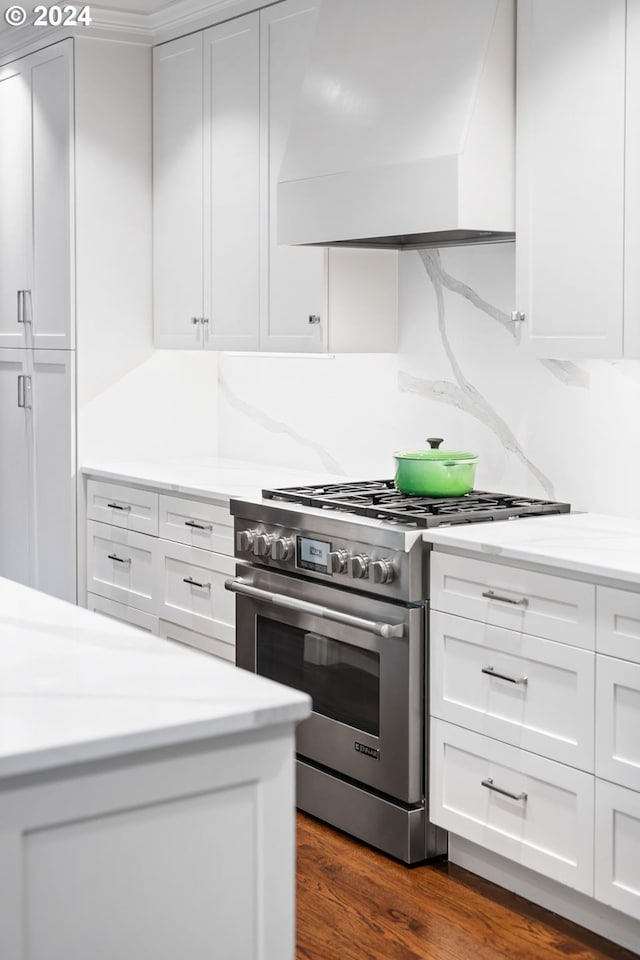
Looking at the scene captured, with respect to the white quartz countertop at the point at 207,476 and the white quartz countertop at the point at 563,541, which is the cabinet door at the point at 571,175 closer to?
the white quartz countertop at the point at 563,541

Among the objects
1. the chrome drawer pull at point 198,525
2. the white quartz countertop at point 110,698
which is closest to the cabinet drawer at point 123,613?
the chrome drawer pull at point 198,525

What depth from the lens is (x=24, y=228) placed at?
5.09 m

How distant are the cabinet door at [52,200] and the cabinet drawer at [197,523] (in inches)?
37.9

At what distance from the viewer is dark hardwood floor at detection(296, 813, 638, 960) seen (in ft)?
9.17

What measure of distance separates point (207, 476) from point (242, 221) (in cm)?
95

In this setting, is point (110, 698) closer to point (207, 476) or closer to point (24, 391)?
point (207, 476)

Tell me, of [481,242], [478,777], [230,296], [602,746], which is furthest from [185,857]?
[230,296]

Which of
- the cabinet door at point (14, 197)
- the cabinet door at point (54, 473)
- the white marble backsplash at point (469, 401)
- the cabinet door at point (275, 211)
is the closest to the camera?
the white marble backsplash at point (469, 401)

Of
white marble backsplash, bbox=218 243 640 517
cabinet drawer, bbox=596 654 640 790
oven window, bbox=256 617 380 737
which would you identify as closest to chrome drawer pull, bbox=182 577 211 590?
oven window, bbox=256 617 380 737

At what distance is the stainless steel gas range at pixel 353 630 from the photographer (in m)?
3.21

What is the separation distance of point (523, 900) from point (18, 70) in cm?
393

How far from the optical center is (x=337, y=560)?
3.37 m

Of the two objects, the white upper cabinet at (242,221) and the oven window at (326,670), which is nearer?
the oven window at (326,670)

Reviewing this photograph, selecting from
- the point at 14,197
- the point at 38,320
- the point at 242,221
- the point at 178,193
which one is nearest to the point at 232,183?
the point at 242,221
